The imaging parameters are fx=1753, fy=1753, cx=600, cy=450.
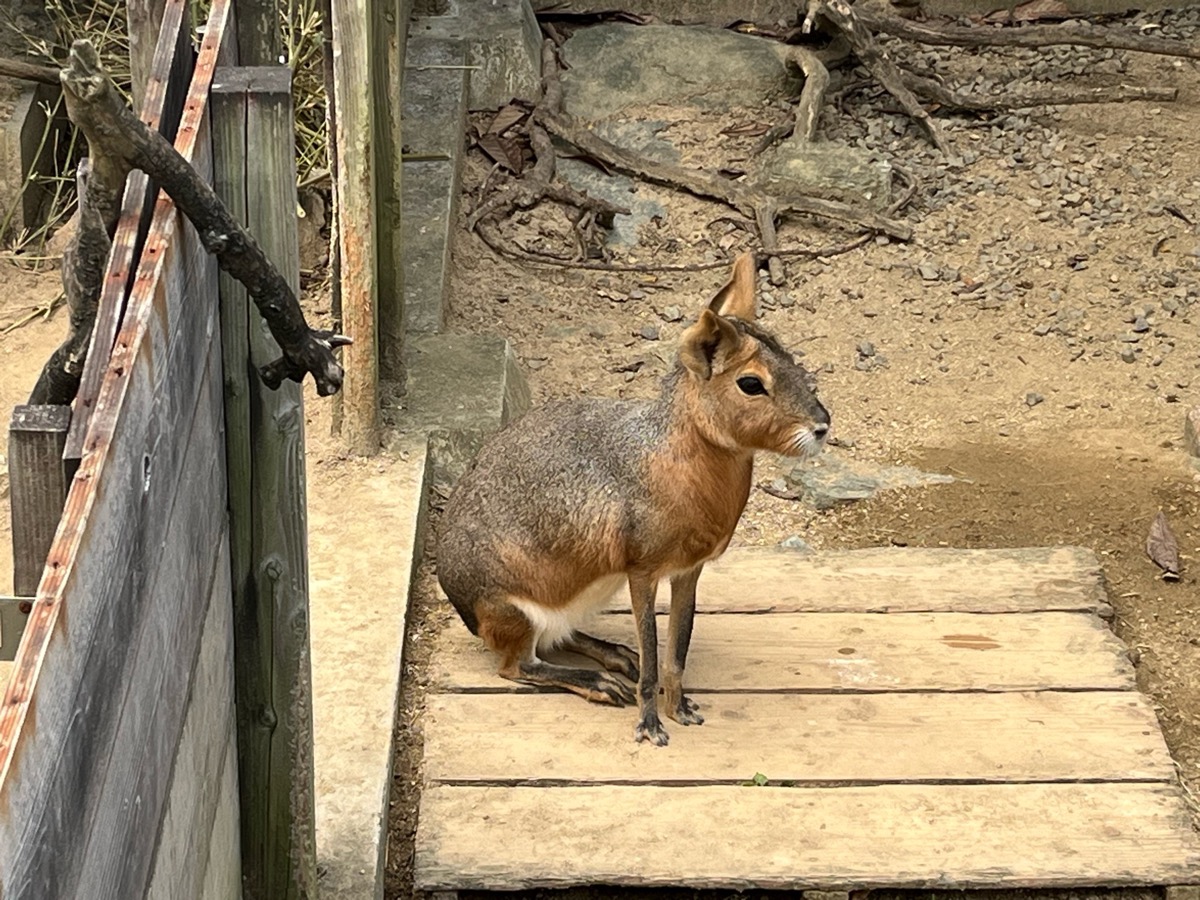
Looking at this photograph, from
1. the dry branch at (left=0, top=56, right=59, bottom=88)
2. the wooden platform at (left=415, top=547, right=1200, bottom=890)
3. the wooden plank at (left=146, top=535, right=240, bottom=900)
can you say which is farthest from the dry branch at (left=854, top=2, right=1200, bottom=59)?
the wooden plank at (left=146, top=535, right=240, bottom=900)

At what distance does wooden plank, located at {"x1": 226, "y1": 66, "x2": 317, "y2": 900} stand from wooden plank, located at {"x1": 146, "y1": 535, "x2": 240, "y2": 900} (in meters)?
0.07

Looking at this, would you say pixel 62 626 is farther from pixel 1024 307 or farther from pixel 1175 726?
pixel 1024 307

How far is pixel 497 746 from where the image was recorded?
15.1 feet

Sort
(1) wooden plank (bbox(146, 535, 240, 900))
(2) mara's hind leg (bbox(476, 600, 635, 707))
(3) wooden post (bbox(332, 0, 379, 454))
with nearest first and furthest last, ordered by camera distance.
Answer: (1) wooden plank (bbox(146, 535, 240, 900)) → (2) mara's hind leg (bbox(476, 600, 635, 707)) → (3) wooden post (bbox(332, 0, 379, 454))

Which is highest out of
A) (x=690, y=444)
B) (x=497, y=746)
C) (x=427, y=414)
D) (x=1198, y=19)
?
(x=1198, y=19)

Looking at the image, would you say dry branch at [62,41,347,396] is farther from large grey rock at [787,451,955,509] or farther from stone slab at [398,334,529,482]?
large grey rock at [787,451,955,509]

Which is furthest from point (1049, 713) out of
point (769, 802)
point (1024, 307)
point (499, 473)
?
point (1024, 307)

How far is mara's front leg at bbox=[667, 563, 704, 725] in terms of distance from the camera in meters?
4.63

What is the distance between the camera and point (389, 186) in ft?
18.6

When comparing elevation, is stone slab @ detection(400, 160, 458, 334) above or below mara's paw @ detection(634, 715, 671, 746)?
above

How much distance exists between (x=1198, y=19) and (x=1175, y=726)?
5750mm

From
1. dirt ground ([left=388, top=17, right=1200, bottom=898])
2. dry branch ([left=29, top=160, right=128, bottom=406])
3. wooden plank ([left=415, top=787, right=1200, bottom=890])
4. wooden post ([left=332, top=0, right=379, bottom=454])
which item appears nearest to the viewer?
dry branch ([left=29, top=160, right=128, bottom=406])

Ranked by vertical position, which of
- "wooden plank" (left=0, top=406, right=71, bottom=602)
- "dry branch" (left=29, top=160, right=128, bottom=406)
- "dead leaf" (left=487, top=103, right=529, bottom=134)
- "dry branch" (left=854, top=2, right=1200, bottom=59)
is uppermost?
"dry branch" (left=29, top=160, right=128, bottom=406)

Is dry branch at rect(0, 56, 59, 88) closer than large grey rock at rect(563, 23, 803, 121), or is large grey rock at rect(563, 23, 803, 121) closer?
dry branch at rect(0, 56, 59, 88)
